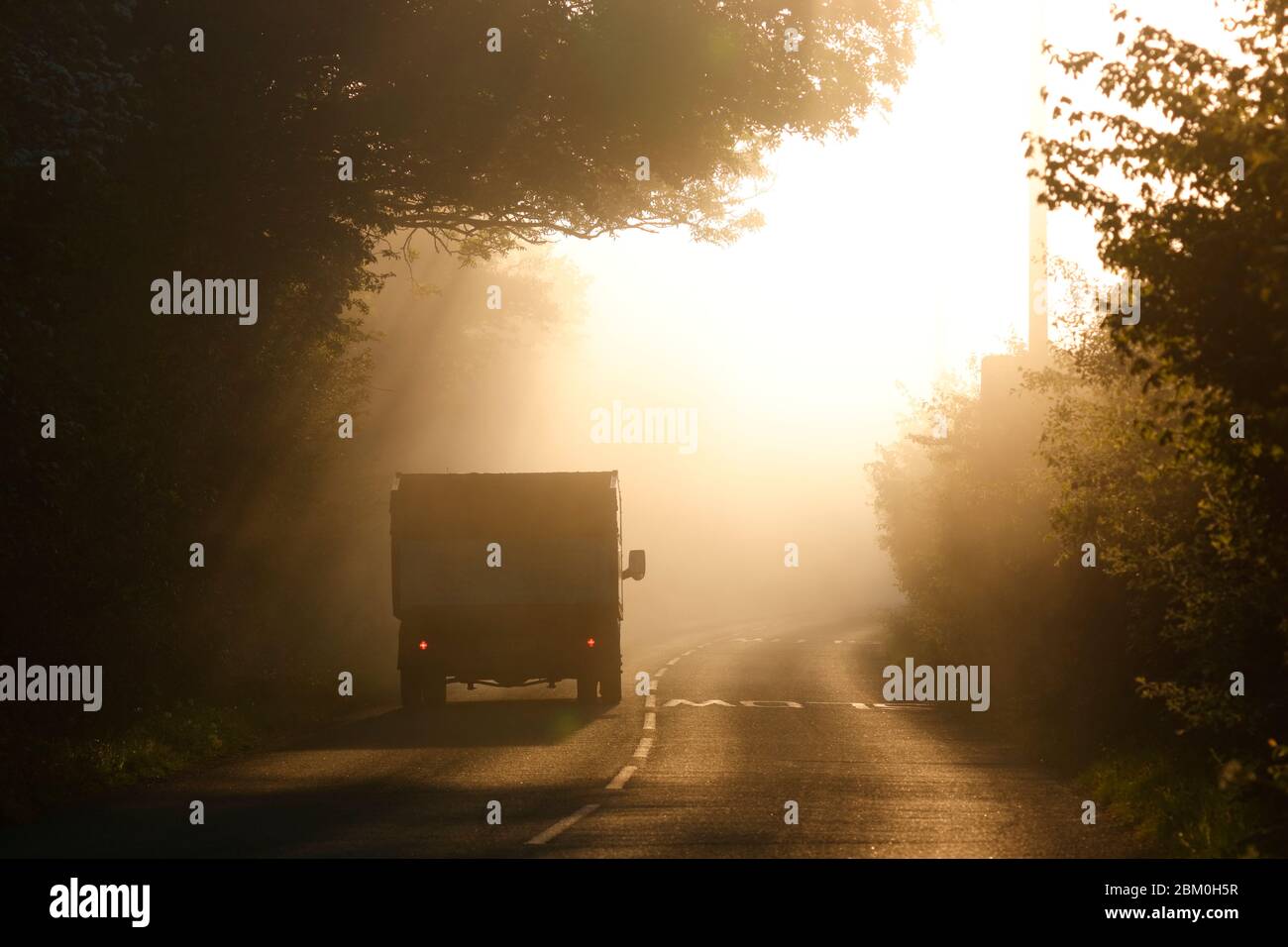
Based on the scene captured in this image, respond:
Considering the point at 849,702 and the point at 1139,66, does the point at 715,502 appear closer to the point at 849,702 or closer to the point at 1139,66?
the point at 849,702

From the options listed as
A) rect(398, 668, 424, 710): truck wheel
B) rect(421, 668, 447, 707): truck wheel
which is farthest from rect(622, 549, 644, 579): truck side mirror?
rect(398, 668, 424, 710): truck wheel

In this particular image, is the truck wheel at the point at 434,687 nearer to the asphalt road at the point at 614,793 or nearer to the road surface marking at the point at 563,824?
the asphalt road at the point at 614,793

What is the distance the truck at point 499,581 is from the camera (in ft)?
80.8

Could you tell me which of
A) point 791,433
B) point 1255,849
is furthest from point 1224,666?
point 791,433

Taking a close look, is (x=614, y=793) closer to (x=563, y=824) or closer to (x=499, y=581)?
(x=563, y=824)

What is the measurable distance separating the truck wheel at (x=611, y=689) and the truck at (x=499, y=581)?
75 centimetres

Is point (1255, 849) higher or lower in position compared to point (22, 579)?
lower

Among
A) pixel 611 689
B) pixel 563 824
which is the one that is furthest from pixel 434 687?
pixel 563 824

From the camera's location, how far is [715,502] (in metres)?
133

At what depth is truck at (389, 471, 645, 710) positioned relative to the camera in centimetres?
2462

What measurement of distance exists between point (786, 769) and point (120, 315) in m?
9.79

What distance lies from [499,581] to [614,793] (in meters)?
10.1

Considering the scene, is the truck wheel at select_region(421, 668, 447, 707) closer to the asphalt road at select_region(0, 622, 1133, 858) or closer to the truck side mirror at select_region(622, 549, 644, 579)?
the asphalt road at select_region(0, 622, 1133, 858)

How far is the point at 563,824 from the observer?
1258 cm
